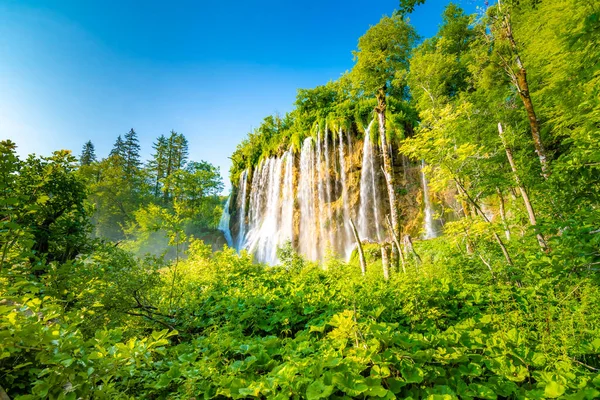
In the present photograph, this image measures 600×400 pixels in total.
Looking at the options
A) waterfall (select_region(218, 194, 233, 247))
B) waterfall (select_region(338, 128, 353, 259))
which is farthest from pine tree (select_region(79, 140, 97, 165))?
waterfall (select_region(338, 128, 353, 259))

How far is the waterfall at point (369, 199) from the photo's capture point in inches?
575

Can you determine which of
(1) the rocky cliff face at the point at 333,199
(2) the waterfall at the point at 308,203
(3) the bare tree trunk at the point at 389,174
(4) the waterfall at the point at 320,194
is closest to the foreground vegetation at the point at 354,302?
(3) the bare tree trunk at the point at 389,174

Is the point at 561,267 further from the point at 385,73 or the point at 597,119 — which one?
the point at 385,73

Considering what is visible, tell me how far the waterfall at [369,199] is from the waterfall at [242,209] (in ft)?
37.7

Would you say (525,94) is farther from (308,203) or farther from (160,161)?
(160,161)

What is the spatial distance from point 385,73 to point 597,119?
5100 millimetres

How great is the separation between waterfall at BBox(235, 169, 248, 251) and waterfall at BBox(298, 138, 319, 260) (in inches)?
289

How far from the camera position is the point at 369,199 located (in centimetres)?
1496

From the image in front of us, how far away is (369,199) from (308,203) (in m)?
4.31

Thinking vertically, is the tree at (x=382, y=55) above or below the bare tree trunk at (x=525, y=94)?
above

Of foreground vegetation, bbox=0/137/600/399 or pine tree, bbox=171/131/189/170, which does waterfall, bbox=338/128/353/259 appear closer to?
foreground vegetation, bbox=0/137/600/399

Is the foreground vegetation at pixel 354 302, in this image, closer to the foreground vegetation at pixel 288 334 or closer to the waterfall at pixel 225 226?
the foreground vegetation at pixel 288 334

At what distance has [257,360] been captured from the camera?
212 centimetres

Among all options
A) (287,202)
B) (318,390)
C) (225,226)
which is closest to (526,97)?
(318,390)
